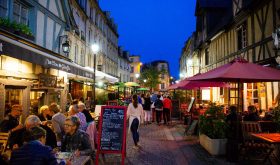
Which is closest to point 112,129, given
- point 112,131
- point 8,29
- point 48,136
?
point 112,131

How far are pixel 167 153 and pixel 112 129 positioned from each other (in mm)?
2302

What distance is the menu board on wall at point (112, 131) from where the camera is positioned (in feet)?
22.4

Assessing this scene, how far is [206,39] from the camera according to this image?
22.0 metres

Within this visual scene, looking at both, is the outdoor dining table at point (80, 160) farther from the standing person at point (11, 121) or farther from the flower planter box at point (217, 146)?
the flower planter box at point (217, 146)

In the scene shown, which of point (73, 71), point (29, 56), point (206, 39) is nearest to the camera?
point (29, 56)

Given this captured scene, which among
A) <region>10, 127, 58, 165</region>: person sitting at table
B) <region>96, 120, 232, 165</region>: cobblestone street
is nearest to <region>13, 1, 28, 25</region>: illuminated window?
<region>96, 120, 232, 165</region>: cobblestone street

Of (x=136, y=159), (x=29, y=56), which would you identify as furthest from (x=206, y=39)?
A: (x=29, y=56)

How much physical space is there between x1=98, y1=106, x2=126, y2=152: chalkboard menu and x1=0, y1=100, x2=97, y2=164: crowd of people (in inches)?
13.2

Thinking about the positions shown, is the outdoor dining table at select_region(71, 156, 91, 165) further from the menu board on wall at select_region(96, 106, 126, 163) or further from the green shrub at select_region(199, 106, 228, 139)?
the green shrub at select_region(199, 106, 228, 139)

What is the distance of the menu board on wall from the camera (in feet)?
22.4

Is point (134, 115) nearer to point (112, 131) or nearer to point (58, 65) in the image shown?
point (112, 131)

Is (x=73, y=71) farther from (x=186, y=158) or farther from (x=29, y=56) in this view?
(x=186, y=158)

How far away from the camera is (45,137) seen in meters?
3.73

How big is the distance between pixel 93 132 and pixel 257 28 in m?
9.68
